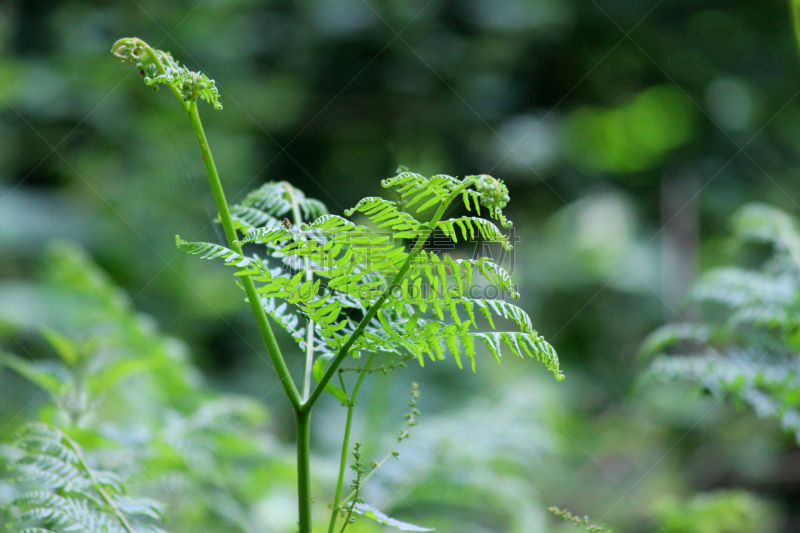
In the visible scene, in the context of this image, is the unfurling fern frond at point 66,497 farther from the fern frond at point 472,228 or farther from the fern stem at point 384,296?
the fern frond at point 472,228

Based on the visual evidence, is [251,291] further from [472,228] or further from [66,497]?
[66,497]

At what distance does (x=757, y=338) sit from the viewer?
104 centimetres

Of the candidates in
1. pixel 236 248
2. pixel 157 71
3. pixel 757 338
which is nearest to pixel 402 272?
pixel 236 248

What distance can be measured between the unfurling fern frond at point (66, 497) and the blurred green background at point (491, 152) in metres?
1.93

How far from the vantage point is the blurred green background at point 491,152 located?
276 cm

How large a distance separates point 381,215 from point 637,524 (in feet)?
8.40

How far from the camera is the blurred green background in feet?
9.05

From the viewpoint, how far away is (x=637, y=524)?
2492mm

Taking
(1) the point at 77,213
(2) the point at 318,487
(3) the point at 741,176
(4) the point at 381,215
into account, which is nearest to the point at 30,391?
(1) the point at 77,213

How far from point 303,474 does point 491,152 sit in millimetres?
2913

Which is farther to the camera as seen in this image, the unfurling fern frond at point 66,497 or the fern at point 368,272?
the unfurling fern frond at point 66,497

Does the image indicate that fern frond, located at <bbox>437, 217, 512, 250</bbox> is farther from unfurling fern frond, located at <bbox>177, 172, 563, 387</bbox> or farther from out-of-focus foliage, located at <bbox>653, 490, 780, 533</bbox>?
out-of-focus foliage, located at <bbox>653, 490, 780, 533</bbox>

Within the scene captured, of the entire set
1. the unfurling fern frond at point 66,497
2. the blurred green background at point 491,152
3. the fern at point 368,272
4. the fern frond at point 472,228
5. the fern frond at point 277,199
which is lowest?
the unfurling fern frond at point 66,497

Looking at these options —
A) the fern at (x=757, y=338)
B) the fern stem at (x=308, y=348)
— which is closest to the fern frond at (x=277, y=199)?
the fern stem at (x=308, y=348)
